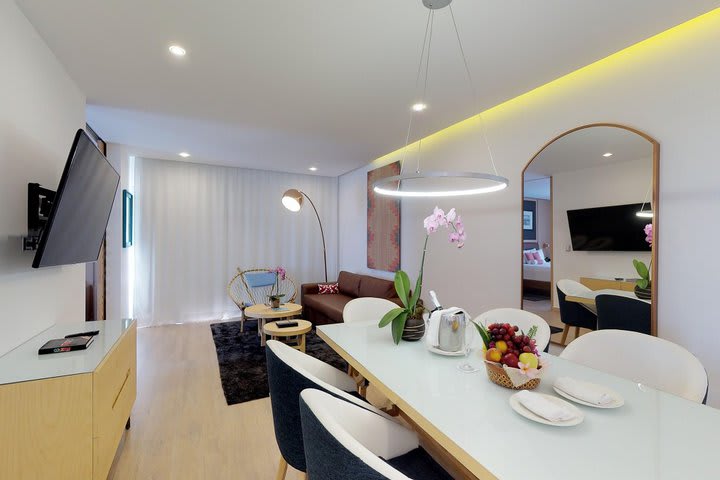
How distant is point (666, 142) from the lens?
191cm

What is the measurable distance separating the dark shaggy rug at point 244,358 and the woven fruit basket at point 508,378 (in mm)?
2187

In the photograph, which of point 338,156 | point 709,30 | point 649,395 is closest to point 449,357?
point 649,395

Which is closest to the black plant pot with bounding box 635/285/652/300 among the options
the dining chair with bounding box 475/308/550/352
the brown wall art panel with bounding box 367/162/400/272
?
the dining chair with bounding box 475/308/550/352

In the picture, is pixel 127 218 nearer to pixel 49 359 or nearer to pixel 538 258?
pixel 49 359

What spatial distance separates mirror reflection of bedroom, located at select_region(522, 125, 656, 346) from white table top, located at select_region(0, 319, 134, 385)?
113 inches

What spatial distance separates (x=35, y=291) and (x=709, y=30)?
406 cm

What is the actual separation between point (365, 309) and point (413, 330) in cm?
75

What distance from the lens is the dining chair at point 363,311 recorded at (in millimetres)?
2357

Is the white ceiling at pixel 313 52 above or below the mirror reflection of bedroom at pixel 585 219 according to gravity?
above

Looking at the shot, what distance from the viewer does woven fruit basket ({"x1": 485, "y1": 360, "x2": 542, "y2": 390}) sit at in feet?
3.76

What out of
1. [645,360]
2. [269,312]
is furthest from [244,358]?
[645,360]

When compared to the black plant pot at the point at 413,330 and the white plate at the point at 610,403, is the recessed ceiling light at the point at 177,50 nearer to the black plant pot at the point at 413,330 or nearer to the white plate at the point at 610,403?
the black plant pot at the point at 413,330

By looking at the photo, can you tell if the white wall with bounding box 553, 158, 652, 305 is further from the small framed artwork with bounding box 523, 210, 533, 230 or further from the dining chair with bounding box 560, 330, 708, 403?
the dining chair with bounding box 560, 330, 708, 403

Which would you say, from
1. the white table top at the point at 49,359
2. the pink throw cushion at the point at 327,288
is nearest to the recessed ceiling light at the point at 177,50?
the white table top at the point at 49,359
